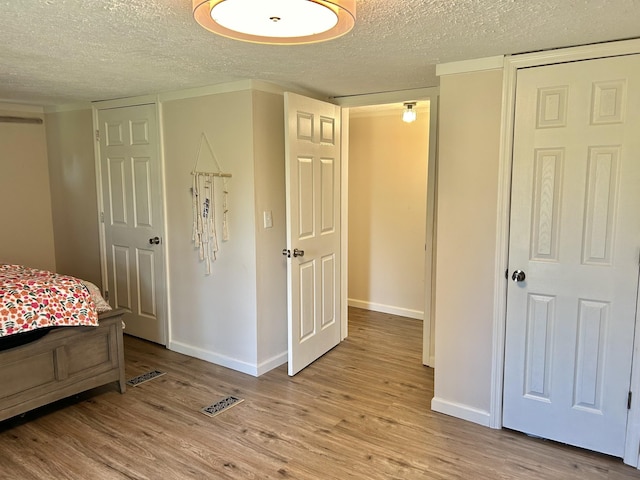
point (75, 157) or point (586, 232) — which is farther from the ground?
point (75, 157)

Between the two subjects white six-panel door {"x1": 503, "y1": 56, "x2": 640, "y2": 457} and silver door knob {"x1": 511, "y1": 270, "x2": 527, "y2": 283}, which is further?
silver door knob {"x1": 511, "y1": 270, "x2": 527, "y2": 283}

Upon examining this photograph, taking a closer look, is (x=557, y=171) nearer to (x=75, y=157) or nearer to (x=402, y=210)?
(x=402, y=210)

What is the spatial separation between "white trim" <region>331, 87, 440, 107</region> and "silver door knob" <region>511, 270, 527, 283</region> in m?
1.50

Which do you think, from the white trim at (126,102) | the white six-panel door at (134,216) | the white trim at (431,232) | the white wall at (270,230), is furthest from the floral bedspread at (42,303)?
the white trim at (431,232)

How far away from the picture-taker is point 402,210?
4.84 m

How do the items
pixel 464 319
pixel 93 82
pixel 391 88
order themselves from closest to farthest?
1. pixel 464 319
2. pixel 93 82
3. pixel 391 88

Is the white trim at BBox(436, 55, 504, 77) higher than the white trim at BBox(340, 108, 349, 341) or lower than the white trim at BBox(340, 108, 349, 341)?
higher

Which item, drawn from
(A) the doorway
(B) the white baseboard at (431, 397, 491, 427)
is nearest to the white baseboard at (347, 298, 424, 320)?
(A) the doorway

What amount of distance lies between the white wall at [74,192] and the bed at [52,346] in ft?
4.56

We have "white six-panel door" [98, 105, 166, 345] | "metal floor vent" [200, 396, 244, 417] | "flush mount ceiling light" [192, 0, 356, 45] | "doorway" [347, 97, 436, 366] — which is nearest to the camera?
"flush mount ceiling light" [192, 0, 356, 45]

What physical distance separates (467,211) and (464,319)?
65 cm

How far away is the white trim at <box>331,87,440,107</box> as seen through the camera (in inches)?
135

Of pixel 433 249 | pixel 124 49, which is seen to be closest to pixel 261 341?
pixel 433 249

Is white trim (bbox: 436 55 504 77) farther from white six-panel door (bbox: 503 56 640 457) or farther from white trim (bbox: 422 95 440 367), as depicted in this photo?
white trim (bbox: 422 95 440 367)
